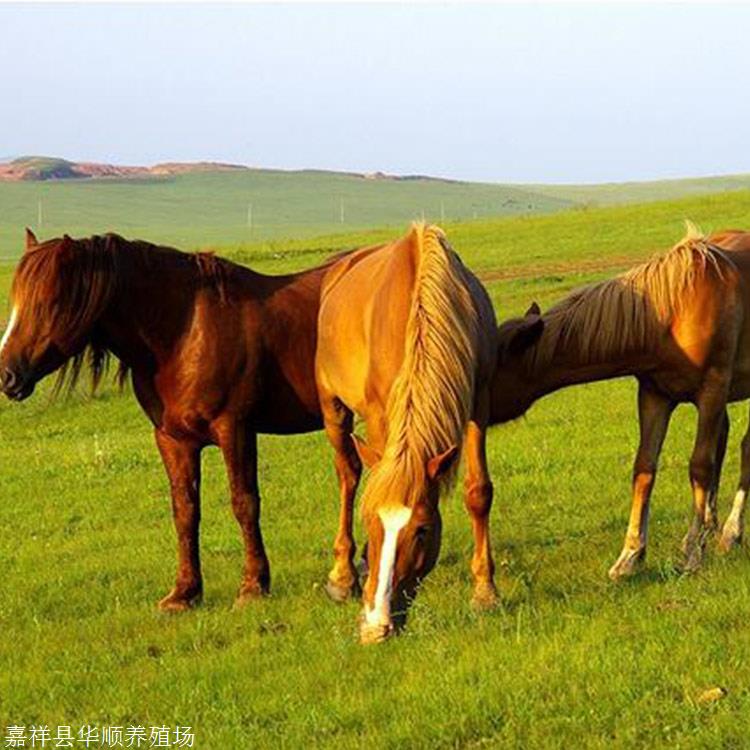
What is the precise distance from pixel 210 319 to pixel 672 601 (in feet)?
10.8

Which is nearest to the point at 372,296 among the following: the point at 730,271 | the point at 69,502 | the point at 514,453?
the point at 730,271

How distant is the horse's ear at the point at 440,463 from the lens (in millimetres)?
5645

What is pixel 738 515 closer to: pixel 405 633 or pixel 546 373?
pixel 546 373

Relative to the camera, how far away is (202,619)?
710cm

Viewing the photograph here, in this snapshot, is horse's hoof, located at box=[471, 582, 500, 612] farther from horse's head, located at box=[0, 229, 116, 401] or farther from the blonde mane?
horse's head, located at box=[0, 229, 116, 401]

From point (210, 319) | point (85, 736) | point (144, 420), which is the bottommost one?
point (144, 420)

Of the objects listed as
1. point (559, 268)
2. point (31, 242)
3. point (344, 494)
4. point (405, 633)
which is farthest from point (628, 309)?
point (559, 268)

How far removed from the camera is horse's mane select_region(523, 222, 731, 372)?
24.6ft

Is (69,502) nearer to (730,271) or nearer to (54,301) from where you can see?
(54,301)

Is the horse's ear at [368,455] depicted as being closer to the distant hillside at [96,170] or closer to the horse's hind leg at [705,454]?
the horse's hind leg at [705,454]

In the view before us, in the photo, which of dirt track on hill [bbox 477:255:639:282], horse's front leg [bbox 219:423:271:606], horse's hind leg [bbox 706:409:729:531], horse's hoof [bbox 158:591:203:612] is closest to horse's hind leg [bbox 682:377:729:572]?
horse's hind leg [bbox 706:409:729:531]

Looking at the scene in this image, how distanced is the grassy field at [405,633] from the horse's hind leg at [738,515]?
0.32 metres

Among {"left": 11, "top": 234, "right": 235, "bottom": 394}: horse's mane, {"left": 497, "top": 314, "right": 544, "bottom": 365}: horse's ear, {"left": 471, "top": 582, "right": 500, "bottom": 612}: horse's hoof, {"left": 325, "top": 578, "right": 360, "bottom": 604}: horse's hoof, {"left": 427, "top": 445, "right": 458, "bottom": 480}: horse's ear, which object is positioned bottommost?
{"left": 325, "top": 578, "right": 360, "bottom": 604}: horse's hoof

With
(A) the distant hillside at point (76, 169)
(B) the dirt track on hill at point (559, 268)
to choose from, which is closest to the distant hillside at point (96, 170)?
(A) the distant hillside at point (76, 169)
